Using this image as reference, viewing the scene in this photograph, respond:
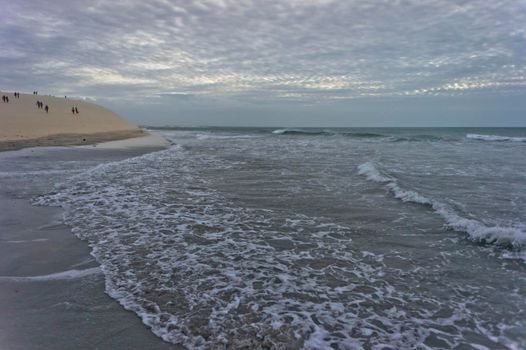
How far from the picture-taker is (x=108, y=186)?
11.4 metres

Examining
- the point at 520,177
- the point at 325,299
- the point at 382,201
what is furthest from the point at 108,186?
the point at 520,177

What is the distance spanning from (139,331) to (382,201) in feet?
24.4

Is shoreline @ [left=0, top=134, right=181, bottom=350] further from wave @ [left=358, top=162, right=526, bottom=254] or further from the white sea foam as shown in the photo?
wave @ [left=358, top=162, right=526, bottom=254]

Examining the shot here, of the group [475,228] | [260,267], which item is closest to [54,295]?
[260,267]

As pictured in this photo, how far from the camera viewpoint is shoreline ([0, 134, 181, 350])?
3.46 metres

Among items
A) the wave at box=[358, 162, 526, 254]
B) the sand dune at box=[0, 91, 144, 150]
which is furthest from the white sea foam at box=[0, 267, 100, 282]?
the sand dune at box=[0, 91, 144, 150]

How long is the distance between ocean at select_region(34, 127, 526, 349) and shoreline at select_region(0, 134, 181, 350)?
207 mm

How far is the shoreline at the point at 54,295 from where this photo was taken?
3.46 meters

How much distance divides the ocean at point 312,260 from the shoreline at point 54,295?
0.21m

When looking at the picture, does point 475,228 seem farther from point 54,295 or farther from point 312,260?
point 54,295

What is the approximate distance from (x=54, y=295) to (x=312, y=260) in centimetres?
342

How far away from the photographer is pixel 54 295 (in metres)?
4.32

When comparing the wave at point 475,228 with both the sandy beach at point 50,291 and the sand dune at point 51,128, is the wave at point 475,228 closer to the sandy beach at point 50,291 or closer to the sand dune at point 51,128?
the sandy beach at point 50,291

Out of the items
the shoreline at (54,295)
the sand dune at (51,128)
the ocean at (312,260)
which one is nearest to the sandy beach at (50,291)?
the shoreline at (54,295)
